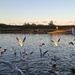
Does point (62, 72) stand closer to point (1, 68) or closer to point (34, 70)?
point (34, 70)

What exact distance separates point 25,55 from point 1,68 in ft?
13.1

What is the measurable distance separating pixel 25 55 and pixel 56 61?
7.69 feet

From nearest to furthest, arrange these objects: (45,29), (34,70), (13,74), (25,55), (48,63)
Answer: (13,74) < (34,70) < (48,63) < (25,55) < (45,29)

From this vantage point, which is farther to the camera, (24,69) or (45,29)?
(45,29)

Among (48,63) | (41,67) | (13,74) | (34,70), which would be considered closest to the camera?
(13,74)

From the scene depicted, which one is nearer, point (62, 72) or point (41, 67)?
point (62, 72)

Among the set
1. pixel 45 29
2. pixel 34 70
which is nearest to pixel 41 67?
pixel 34 70

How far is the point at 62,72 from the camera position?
576 inches

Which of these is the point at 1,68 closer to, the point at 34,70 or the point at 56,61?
the point at 34,70

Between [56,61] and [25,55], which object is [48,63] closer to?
[56,61]

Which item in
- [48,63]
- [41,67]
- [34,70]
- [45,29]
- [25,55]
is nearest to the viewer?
[34,70]

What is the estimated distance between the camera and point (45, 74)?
1421 cm

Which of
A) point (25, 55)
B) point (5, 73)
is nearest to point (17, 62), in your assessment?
point (25, 55)

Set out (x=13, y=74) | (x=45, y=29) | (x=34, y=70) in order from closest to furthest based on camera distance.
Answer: (x=13, y=74) → (x=34, y=70) → (x=45, y=29)
